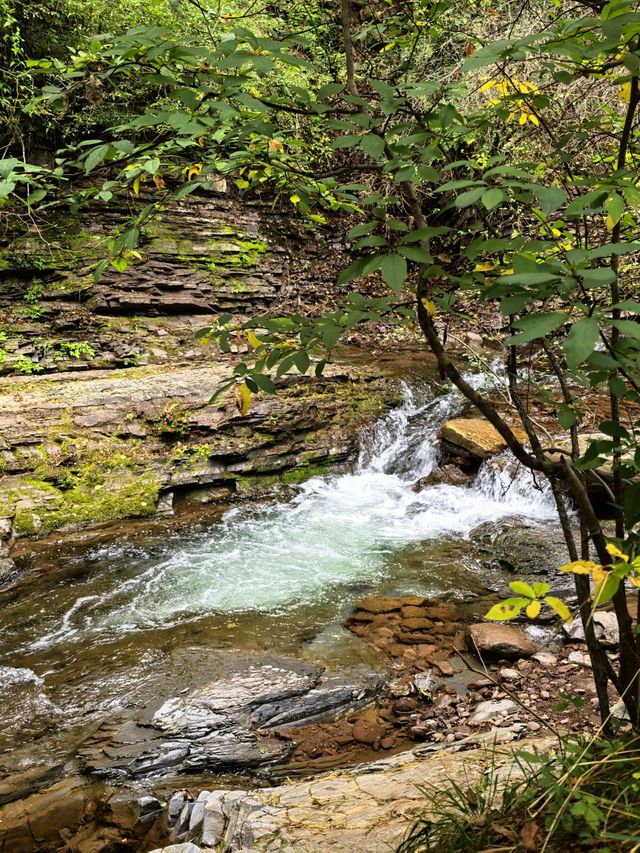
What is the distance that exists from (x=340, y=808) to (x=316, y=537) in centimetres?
411

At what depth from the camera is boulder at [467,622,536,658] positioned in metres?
4.02

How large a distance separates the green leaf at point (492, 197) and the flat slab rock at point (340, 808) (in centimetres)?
164

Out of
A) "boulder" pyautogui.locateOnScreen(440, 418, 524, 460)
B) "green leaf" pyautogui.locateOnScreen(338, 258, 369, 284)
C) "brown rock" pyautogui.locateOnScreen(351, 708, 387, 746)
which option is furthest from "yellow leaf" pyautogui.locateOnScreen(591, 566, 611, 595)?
"boulder" pyautogui.locateOnScreen(440, 418, 524, 460)

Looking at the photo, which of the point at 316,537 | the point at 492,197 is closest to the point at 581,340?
the point at 492,197

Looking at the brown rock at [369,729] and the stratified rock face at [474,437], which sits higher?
the stratified rock face at [474,437]

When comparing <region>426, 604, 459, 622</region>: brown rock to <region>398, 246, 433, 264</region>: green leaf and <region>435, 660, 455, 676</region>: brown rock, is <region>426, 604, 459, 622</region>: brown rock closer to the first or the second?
<region>435, 660, 455, 676</region>: brown rock

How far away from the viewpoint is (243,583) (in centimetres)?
533

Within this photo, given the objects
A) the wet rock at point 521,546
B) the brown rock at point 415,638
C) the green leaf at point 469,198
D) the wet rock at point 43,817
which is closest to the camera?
the green leaf at point 469,198

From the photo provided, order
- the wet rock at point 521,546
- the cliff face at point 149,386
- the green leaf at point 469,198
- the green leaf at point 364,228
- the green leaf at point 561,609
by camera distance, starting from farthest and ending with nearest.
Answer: the cliff face at point 149,386 → the wet rock at point 521,546 → the green leaf at point 364,228 → the green leaf at point 469,198 → the green leaf at point 561,609

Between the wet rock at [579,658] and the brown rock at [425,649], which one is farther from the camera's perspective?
the brown rock at [425,649]

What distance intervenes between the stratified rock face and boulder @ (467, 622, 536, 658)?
3.38 metres

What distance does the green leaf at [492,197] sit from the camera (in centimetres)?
107

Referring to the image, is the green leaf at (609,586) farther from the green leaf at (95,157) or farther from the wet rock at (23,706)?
the wet rock at (23,706)

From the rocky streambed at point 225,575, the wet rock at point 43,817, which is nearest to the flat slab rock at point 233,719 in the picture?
the rocky streambed at point 225,575
